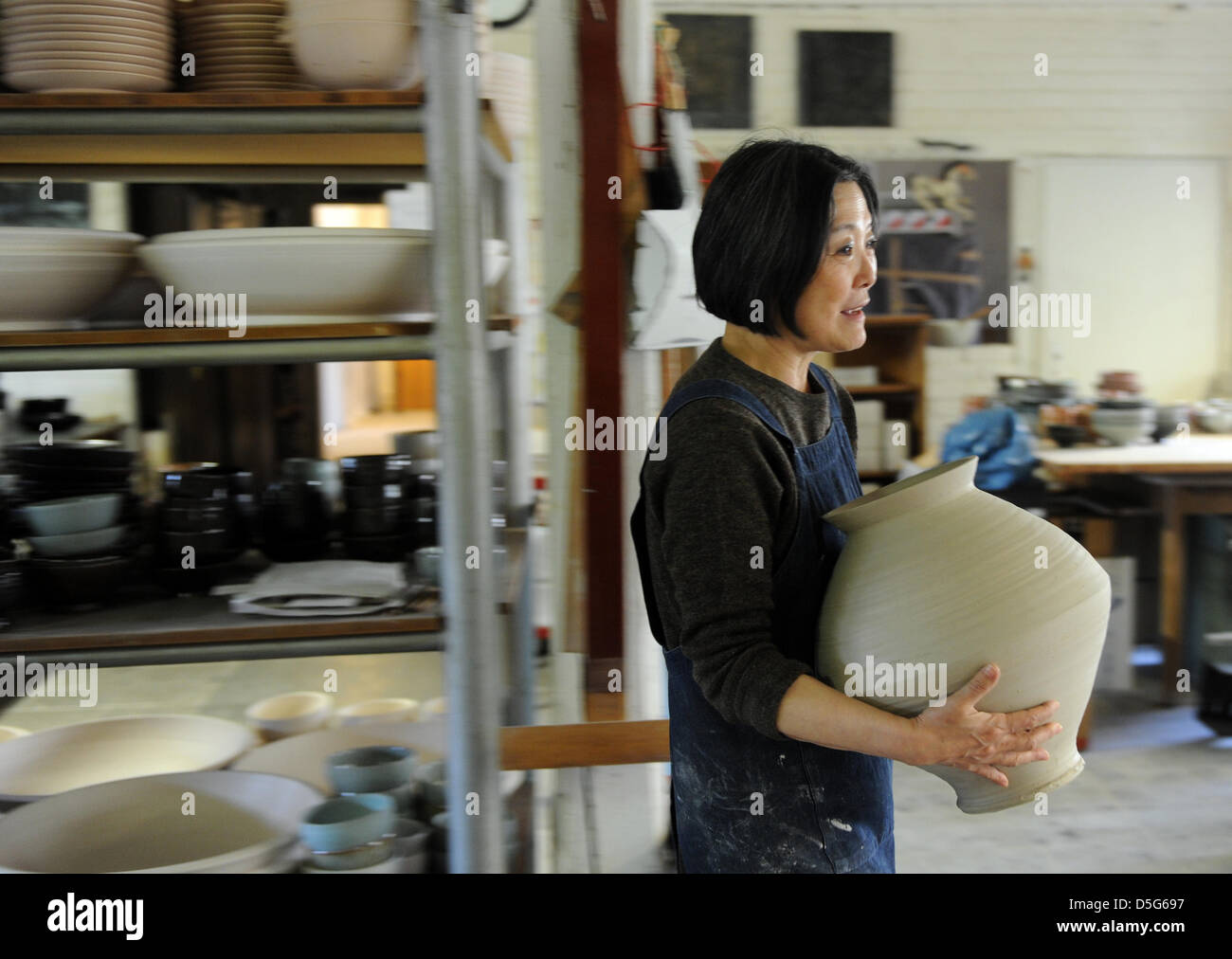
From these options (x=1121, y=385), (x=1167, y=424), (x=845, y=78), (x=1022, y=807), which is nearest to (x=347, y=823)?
(x=1022, y=807)

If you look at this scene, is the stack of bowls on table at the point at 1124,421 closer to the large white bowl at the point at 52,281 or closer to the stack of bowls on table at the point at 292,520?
the stack of bowls on table at the point at 292,520

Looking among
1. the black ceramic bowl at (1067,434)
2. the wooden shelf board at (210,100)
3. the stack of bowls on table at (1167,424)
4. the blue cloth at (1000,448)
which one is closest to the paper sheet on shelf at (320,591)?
the wooden shelf board at (210,100)

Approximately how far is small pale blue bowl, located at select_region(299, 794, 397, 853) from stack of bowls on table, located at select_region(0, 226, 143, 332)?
811mm

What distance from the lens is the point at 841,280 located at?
120 cm

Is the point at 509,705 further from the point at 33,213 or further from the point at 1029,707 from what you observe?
the point at 33,213

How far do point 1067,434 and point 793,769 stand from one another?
3.55 m

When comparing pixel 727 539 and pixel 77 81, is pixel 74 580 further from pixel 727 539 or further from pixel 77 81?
pixel 727 539

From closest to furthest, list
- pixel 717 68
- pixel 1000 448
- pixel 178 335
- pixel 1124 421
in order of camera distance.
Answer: pixel 178 335
pixel 1000 448
pixel 1124 421
pixel 717 68

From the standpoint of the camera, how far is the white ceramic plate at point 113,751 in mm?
1895

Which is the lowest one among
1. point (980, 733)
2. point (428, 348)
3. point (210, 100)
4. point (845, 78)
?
point (980, 733)

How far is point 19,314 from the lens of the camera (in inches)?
58.4

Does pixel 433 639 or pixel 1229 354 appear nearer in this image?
pixel 433 639
